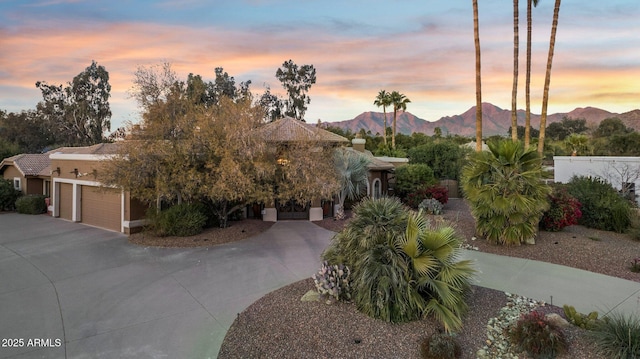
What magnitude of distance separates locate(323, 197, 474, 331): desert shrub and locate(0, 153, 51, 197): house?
2245 cm

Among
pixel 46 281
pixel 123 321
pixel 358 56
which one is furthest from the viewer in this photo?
pixel 358 56

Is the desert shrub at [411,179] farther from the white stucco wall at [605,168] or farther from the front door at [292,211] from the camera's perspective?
the white stucco wall at [605,168]

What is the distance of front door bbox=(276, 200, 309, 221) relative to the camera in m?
16.4

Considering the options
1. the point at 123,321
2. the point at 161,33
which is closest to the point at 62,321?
the point at 123,321

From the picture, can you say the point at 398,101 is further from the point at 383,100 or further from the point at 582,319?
the point at 582,319

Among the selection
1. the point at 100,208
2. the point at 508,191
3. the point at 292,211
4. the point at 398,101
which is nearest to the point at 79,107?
the point at 100,208

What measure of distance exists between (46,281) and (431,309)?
908cm

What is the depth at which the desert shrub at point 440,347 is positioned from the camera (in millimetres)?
4605

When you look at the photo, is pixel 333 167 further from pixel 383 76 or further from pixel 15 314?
pixel 383 76

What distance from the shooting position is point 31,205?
62.4ft

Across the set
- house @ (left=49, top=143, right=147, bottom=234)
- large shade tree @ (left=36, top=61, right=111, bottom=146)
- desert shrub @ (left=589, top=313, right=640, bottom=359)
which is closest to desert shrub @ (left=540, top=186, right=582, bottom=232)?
desert shrub @ (left=589, top=313, right=640, bottom=359)

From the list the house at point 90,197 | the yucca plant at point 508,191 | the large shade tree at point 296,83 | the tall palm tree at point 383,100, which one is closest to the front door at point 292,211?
the house at point 90,197

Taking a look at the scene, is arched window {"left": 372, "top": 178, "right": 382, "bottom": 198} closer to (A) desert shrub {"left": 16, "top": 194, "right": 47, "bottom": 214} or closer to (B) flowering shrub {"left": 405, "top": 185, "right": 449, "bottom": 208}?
(B) flowering shrub {"left": 405, "top": 185, "right": 449, "bottom": 208}

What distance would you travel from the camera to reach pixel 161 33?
1623 centimetres
